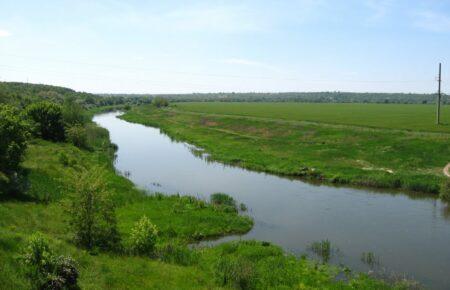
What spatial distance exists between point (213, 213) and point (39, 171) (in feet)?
42.2

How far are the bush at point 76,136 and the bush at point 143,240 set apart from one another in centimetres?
3376

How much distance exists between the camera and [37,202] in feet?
78.6

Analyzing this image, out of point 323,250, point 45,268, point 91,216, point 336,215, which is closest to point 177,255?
point 91,216

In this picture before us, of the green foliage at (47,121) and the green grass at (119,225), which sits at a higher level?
the green foliage at (47,121)

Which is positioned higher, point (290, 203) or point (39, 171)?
point (39, 171)

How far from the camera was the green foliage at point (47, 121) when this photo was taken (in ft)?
163

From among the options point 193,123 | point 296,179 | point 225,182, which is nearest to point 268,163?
point 296,179

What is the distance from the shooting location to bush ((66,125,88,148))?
48.9 meters

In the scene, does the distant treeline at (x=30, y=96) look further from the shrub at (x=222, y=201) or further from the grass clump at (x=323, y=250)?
the grass clump at (x=323, y=250)

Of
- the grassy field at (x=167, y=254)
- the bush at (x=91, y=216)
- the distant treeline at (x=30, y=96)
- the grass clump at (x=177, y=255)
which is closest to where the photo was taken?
the grassy field at (x=167, y=254)

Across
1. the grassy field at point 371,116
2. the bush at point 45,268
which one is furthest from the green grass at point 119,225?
the grassy field at point 371,116

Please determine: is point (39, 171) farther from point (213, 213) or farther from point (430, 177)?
point (430, 177)

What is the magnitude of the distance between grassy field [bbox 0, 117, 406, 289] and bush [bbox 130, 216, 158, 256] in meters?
0.55

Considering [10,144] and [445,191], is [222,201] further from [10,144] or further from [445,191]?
[445,191]
